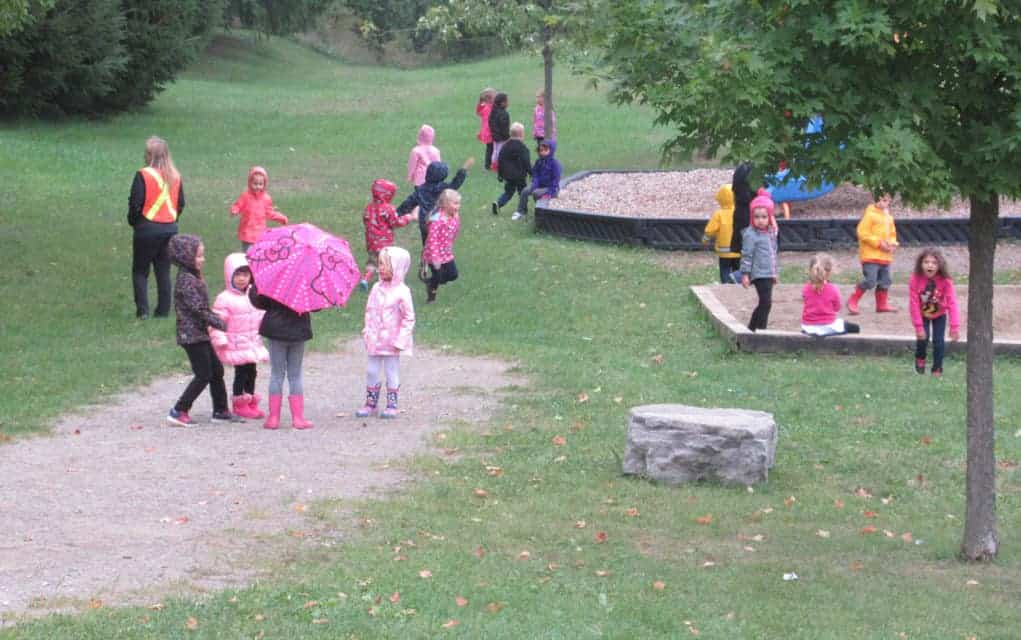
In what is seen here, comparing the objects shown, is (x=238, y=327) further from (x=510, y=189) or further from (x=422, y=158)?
(x=510, y=189)

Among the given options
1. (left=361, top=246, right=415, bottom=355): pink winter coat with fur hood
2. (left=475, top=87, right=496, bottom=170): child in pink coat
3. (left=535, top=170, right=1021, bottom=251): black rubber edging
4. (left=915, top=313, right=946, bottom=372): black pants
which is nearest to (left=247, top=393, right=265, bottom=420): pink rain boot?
(left=361, top=246, right=415, bottom=355): pink winter coat with fur hood

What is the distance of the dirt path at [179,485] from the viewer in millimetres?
7324

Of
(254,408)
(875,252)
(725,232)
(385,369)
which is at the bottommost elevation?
(254,408)

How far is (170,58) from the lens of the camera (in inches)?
1470

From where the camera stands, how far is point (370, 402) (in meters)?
11.4

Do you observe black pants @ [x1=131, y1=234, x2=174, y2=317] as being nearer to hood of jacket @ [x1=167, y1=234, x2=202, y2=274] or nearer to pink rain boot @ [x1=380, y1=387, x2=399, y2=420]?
hood of jacket @ [x1=167, y1=234, x2=202, y2=274]

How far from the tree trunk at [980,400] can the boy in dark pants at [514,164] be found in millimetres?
15224

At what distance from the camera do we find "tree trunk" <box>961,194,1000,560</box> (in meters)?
7.57

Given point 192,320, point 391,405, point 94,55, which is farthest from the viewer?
point 94,55

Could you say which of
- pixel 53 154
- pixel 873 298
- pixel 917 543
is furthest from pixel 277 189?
pixel 917 543

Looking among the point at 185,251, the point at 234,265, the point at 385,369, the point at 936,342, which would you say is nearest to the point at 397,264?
the point at 385,369

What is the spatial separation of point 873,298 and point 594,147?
1711cm

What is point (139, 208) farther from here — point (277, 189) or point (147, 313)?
point (277, 189)

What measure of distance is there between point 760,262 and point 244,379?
541 cm
